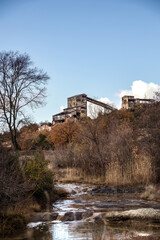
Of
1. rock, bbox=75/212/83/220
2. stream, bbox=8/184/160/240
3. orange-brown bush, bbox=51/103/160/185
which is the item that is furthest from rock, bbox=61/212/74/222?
orange-brown bush, bbox=51/103/160/185

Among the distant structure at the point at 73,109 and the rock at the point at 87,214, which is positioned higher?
the distant structure at the point at 73,109

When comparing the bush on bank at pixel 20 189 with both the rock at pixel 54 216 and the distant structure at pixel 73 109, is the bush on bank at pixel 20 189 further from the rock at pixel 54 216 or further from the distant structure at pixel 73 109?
the distant structure at pixel 73 109

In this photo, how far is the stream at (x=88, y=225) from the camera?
711 centimetres

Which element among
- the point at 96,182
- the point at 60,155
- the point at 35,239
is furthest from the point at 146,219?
the point at 60,155

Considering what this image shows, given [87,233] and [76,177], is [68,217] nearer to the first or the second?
[87,233]

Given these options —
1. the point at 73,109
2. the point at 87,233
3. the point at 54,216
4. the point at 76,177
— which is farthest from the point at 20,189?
the point at 73,109

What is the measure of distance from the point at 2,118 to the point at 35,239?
15591 mm

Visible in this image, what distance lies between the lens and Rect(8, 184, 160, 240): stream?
711 cm

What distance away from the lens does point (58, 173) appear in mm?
21047

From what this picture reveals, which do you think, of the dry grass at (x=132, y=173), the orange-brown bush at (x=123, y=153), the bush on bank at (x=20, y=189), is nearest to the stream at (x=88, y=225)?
the bush on bank at (x=20, y=189)

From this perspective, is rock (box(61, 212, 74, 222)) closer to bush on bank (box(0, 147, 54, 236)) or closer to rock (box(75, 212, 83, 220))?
rock (box(75, 212, 83, 220))

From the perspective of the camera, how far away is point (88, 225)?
8227 mm

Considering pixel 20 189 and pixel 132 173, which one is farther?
pixel 132 173

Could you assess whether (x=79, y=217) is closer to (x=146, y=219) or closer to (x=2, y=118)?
(x=146, y=219)
